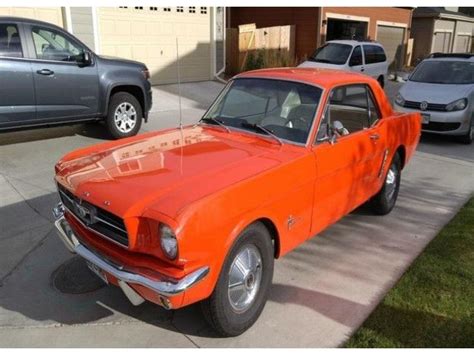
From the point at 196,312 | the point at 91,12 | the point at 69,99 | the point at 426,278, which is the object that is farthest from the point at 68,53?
the point at 426,278

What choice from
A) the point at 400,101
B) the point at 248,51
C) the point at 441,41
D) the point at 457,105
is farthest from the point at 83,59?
the point at 441,41

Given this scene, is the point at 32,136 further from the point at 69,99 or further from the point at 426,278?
the point at 426,278

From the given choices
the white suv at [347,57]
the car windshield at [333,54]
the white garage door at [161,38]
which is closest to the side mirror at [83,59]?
the white garage door at [161,38]

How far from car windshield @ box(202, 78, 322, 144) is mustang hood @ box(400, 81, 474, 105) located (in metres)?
6.07

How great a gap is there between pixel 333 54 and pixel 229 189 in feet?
42.7

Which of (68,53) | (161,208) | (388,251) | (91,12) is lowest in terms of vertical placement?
(388,251)

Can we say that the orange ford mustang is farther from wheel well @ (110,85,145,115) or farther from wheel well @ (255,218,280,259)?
wheel well @ (110,85,145,115)

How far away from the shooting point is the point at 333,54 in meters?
14.9

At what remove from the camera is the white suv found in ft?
47.8

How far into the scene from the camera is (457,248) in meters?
4.64

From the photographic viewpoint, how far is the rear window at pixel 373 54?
51.2 ft

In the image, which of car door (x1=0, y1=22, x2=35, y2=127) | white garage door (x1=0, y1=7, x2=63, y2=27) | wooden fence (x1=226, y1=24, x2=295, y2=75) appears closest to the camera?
car door (x1=0, y1=22, x2=35, y2=127)

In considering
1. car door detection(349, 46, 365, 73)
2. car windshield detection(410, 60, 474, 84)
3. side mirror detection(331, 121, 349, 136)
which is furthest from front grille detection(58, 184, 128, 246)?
car door detection(349, 46, 365, 73)
